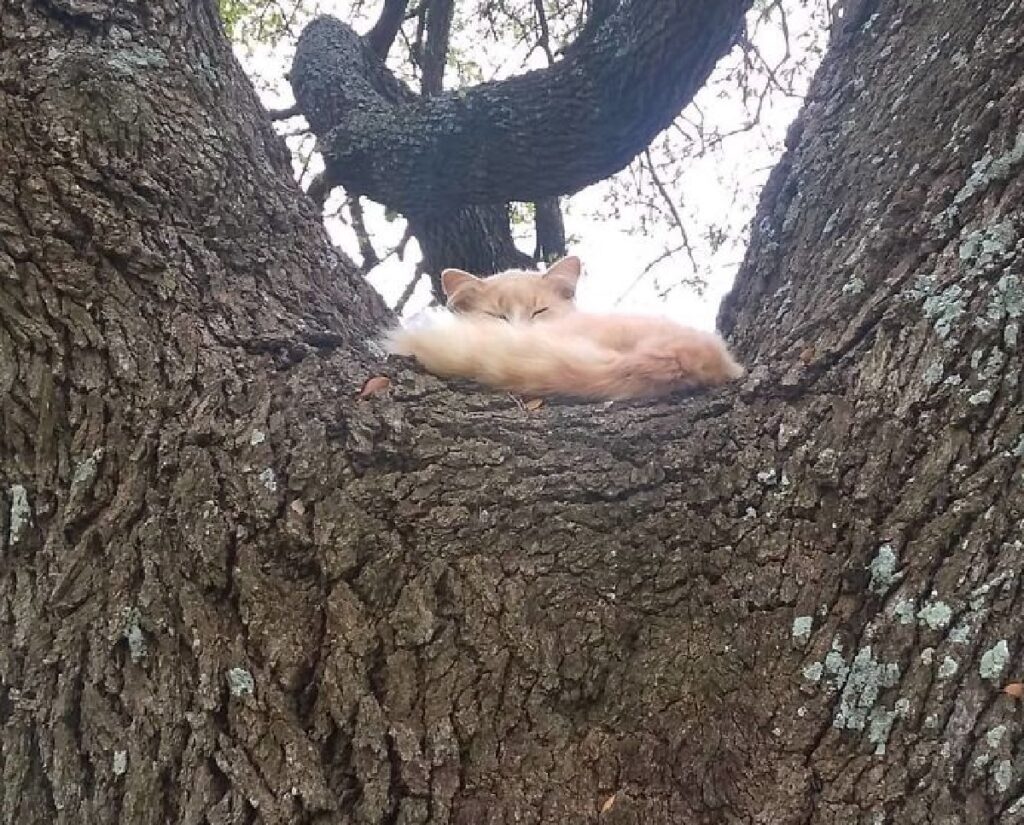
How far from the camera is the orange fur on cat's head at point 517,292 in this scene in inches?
123

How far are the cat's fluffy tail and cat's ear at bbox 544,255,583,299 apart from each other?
5.84 ft

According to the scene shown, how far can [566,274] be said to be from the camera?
11.4 feet

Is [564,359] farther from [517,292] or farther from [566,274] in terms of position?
[566,274]

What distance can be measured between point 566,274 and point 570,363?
1.90 meters

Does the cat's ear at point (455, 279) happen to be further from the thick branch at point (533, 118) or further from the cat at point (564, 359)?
the cat at point (564, 359)

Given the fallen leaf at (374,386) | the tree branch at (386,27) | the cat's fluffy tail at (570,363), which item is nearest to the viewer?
the fallen leaf at (374,386)

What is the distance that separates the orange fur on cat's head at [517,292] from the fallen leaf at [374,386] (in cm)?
146

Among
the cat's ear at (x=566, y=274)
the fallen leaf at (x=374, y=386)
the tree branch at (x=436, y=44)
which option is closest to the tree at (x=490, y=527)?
the fallen leaf at (x=374, y=386)

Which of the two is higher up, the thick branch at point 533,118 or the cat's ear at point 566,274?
the thick branch at point 533,118

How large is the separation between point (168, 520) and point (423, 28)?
3022 mm

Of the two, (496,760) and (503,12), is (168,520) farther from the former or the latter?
(503,12)

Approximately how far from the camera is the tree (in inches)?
44.4

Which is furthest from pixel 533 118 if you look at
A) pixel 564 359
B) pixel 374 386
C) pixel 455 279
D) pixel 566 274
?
pixel 374 386

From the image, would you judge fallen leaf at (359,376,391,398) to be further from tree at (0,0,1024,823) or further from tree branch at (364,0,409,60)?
tree branch at (364,0,409,60)
